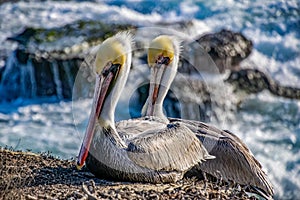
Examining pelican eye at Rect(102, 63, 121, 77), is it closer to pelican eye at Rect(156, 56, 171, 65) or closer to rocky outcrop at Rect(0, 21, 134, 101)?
pelican eye at Rect(156, 56, 171, 65)

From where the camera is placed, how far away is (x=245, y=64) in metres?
13.9

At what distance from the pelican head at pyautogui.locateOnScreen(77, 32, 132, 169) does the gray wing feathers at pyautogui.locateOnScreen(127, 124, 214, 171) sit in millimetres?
303

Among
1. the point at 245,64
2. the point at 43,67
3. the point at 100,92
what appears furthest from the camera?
the point at 245,64

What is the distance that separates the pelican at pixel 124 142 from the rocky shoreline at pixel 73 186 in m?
0.10

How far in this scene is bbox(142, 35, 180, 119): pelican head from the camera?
6.87m

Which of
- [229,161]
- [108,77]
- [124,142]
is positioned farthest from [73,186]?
[229,161]

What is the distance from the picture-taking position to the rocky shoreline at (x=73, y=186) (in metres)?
4.55

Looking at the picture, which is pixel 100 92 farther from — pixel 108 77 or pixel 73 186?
pixel 73 186

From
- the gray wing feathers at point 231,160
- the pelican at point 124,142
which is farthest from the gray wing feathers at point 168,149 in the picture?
the gray wing feathers at point 231,160

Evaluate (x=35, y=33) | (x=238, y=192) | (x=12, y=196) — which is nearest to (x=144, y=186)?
(x=238, y=192)

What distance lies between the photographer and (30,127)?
1170cm

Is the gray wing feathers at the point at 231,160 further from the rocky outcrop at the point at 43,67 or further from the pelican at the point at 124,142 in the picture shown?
the rocky outcrop at the point at 43,67

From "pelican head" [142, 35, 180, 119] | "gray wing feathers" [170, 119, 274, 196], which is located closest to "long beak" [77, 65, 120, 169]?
"gray wing feathers" [170, 119, 274, 196]

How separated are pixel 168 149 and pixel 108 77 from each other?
71cm
